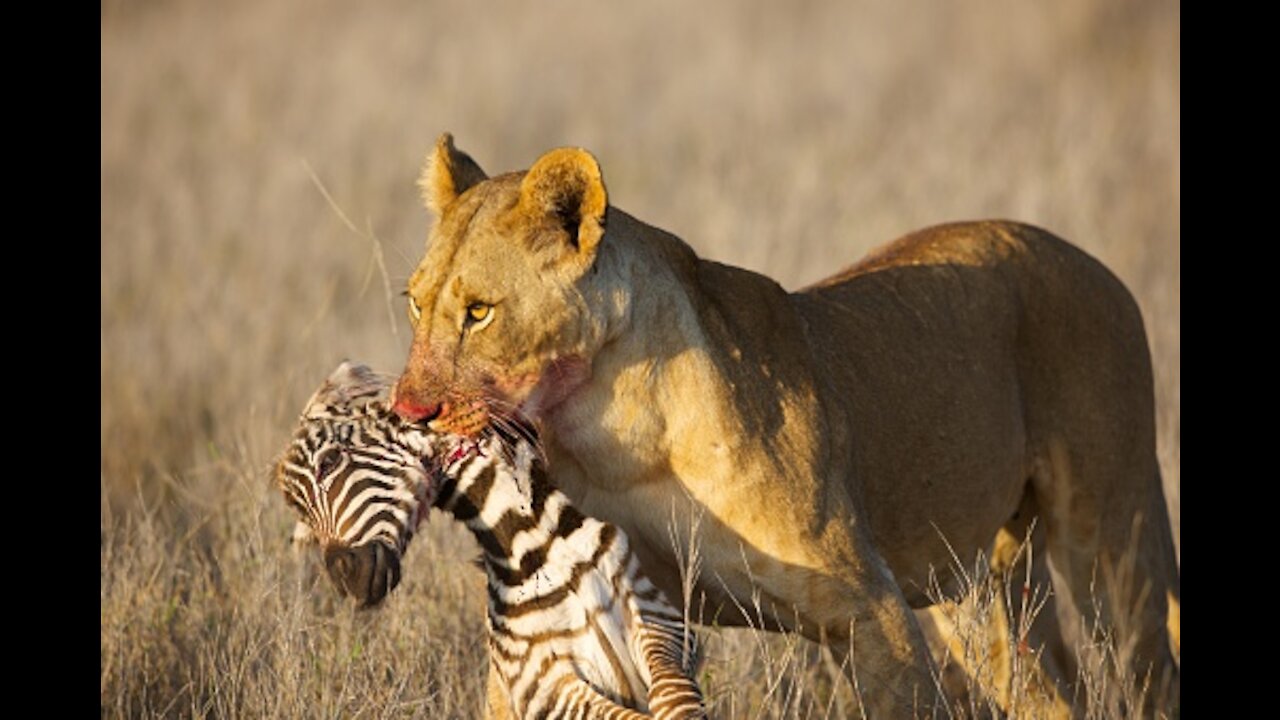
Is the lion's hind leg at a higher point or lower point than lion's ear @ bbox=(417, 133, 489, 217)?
lower

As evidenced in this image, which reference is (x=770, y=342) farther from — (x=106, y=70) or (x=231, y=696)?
(x=106, y=70)

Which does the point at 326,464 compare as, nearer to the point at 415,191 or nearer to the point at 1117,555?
the point at 1117,555

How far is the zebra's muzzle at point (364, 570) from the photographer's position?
389cm

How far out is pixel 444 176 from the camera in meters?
4.60

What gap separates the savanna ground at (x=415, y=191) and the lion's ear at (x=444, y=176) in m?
0.92

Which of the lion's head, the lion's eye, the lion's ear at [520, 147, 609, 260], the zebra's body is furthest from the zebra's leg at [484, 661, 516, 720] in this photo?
the lion's ear at [520, 147, 609, 260]

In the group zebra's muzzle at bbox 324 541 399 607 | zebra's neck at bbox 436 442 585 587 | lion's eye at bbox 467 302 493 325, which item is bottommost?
zebra's muzzle at bbox 324 541 399 607

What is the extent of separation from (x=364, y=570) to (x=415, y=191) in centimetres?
744

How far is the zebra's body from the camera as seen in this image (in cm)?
405

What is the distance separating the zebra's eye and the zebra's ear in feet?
0.49

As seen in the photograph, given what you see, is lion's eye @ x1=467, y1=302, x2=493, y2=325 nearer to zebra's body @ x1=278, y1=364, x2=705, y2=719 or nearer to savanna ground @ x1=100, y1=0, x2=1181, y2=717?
zebra's body @ x1=278, y1=364, x2=705, y2=719

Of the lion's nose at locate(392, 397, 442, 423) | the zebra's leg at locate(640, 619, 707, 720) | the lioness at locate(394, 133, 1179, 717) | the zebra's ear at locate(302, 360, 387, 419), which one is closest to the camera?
the zebra's leg at locate(640, 619, 707, 720)

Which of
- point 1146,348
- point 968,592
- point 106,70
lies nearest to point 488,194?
point 968,592

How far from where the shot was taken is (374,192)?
1132 cm
